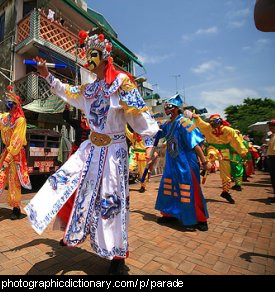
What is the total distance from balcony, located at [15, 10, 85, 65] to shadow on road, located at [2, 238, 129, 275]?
305 inches

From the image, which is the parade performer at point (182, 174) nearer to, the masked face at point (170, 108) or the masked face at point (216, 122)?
the masked face at point (170, 108)

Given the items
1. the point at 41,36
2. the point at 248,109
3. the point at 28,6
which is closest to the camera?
the point at 41,36

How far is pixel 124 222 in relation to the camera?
197cm

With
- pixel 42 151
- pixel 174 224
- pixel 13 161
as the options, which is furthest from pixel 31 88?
pixel 174 224

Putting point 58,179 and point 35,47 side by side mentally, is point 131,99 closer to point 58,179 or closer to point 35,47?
point 58,179

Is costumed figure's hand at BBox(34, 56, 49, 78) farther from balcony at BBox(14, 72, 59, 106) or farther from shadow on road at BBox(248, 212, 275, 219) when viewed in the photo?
balcony at BBox(14, 72, 59, 106)

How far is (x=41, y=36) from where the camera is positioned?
906 cm

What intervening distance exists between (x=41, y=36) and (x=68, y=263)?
9589 mm

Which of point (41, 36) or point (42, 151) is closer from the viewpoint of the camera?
point (42, 151)

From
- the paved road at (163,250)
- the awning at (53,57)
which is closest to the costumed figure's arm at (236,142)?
the paved road at (163,250)

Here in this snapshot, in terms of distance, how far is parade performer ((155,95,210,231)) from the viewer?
3268 millimetres

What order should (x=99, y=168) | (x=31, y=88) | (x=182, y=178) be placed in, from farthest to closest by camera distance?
(x=31, y=88)
(x=182, y=178)
(x=99, y=168)

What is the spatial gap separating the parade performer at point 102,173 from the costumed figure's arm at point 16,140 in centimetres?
205

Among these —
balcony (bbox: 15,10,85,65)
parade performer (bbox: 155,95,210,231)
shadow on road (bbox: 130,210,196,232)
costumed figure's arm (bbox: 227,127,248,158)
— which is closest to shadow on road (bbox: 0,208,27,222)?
shadow on road (bbox: 130,210,196,232)
